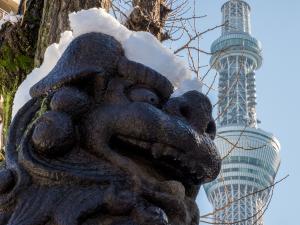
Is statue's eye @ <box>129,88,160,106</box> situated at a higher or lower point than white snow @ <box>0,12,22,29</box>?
lower

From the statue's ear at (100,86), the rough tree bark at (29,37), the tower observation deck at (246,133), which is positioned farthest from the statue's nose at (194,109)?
the tower observation deck at (246,133)

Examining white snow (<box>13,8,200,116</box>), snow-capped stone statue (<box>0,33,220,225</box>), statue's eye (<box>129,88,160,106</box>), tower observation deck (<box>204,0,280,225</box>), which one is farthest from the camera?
tower observation deck (<box>204,0,280,225</box>)

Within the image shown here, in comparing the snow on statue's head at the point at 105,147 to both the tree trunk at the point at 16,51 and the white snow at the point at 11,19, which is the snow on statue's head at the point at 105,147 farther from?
the white snow at the point at 11,19

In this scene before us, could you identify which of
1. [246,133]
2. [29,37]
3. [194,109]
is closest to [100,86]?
[194,109]

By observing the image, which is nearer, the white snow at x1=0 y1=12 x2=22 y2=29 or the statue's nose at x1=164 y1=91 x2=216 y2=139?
the statue's nose at x1=164 y1=91 x2=216 y2=139

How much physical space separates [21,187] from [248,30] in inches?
2347

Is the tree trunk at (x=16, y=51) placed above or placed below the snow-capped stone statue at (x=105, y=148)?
above

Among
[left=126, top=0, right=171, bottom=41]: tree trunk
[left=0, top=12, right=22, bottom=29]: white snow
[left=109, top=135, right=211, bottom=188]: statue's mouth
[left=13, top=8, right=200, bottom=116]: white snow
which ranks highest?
[left=126, top=0, right=171, bottom=41]: tree trunk

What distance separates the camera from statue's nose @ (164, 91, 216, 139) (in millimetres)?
1241

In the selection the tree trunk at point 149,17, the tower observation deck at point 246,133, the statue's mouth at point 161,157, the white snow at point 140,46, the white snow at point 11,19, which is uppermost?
the tower observation deck at point 246,133

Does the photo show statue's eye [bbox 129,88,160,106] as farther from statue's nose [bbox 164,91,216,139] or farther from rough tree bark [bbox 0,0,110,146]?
rough tree bark [bbox 0,0,110,146]

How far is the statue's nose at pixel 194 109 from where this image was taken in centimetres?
124

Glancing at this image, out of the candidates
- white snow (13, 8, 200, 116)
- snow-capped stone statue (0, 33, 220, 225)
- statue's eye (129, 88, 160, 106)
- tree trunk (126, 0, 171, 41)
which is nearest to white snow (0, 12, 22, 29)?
tree trunk (126, 0, 171, 41)

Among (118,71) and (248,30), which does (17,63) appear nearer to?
(118,71)
